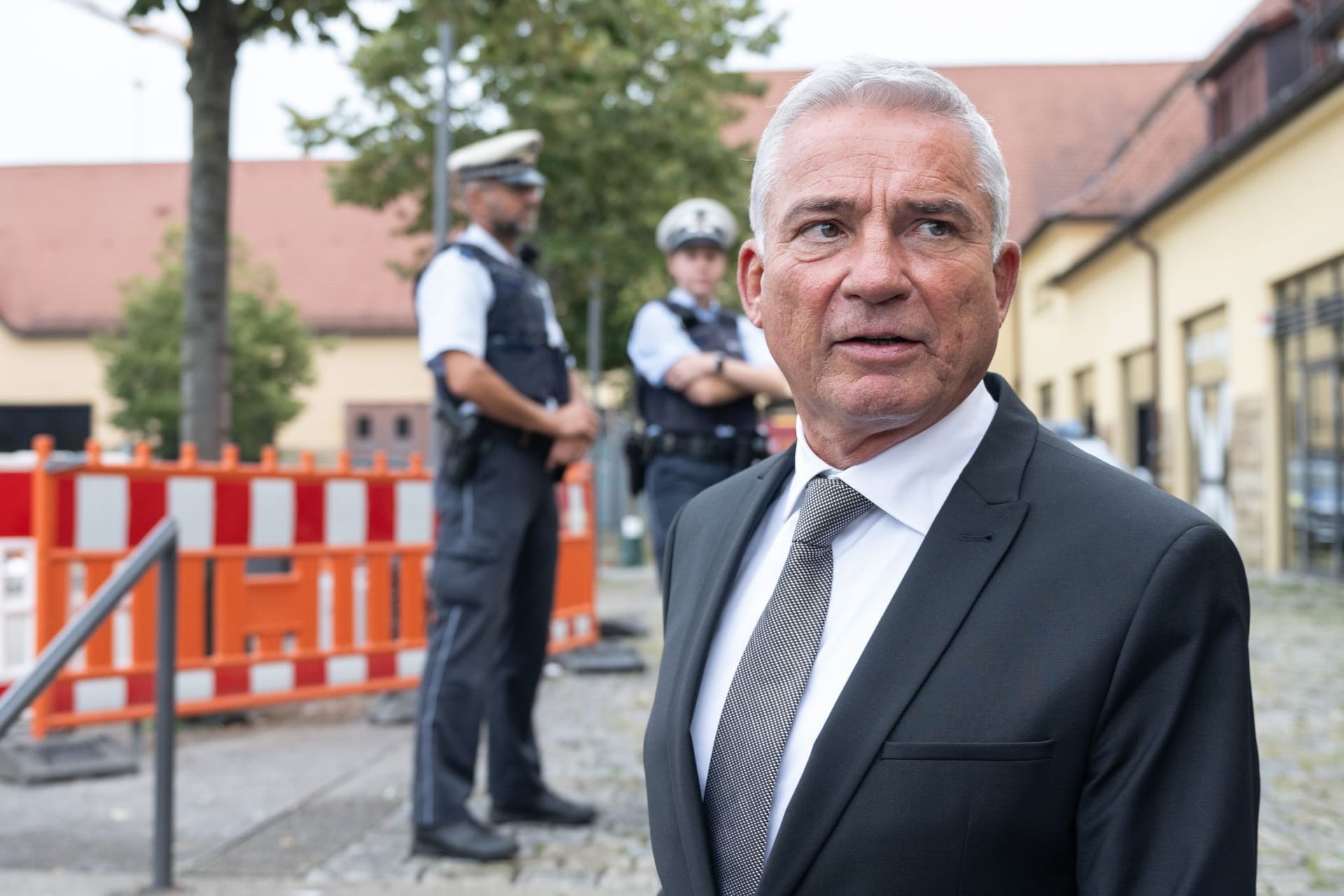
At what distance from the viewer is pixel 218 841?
15.2ft

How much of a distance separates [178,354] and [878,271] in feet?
117

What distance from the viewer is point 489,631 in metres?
4.42

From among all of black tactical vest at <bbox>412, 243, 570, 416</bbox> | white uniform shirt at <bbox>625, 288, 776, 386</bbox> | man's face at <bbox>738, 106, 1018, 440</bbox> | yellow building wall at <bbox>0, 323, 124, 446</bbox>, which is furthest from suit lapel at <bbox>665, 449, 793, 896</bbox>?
yellow building wall at <bbox>0, 323, 124, 446</bbox>

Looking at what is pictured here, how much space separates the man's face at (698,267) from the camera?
5137 mm

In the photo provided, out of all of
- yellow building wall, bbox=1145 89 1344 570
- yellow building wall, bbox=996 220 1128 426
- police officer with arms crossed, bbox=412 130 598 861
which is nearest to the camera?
police officer with arms crossed, bbox=412 130 598 861

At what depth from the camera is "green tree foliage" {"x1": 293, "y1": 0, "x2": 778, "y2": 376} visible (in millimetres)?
18406

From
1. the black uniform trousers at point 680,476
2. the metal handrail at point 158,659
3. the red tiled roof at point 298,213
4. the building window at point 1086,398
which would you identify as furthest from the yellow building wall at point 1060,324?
the metal handrail at point 158,659

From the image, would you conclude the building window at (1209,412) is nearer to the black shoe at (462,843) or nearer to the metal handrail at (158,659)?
the black shoe at (462,843)

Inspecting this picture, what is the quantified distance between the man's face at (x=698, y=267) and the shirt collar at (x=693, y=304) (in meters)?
0.02

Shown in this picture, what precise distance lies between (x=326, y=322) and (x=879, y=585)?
46027 millimetres

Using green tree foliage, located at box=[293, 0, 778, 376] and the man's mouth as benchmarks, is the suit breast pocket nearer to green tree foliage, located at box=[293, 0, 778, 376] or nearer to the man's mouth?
the man's mouth

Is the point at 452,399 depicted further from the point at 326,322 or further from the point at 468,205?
the point at 326,322

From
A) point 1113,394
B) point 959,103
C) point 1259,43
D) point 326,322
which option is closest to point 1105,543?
point 959,103

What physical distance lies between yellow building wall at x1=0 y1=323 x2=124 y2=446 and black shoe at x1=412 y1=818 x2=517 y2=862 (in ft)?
143
